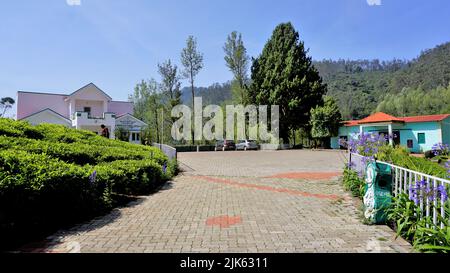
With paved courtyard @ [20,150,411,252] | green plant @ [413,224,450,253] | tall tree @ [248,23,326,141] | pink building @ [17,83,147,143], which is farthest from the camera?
tall tree @ [248,23,326,141]

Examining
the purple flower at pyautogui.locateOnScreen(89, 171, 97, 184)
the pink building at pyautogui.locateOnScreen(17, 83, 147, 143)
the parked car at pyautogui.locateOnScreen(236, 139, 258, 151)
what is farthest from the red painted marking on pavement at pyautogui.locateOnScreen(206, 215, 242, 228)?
the parked car at pyautogui.locateOnScreen(236, 139, 258, 151)

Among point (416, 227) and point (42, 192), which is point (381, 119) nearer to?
point (416, 227)

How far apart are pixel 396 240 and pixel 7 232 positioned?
15.9 ft

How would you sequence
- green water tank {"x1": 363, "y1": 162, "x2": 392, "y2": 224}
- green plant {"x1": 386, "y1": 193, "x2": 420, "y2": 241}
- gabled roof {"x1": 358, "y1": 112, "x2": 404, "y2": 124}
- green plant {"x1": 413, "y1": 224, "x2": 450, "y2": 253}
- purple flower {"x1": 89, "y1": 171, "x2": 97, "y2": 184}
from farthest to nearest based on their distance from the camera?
gabled roof {"x1": 358, "y1": 112, "x2": 404, "y2": 124}, purple flower {"x1": 89, "y1": 171, "x2": 97, "y2": 184}, green water tank {"x1": 363, "y1": 162, "x2": 392, "y2": 224}, green plant {"x1": 386, "y1": 193, "x2": 420, "y2": 241}, green plant {"x1": 413, "y1": 224, "x2": 450, "y2": 253}

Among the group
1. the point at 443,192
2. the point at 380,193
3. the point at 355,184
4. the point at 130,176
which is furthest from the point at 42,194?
the point at 355,184

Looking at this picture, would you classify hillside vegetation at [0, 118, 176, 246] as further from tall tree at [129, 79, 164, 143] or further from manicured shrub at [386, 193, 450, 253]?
tall tree at [129, 79, 164, 143]

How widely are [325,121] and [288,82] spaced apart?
20.5 feet

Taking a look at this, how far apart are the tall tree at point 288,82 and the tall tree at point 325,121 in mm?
2380

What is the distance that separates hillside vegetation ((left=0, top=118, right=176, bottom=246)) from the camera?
3.50 meters

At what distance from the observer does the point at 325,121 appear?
29.5 meters

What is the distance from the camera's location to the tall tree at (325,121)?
29.5 m

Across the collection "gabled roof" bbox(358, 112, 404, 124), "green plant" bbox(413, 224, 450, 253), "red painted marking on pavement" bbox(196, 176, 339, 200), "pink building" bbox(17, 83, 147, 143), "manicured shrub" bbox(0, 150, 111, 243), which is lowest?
"red painted marking on pavement" bbox(196, 176, 339, 200)

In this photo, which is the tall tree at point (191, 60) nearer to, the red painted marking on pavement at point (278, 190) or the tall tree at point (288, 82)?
the tall tree at point (288, 82)

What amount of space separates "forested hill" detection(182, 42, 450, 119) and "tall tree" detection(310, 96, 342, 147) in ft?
55.2
